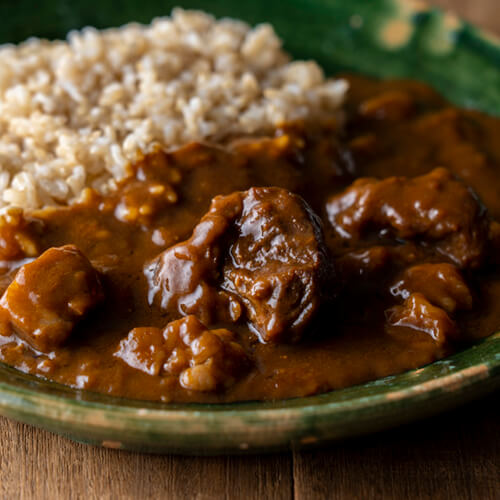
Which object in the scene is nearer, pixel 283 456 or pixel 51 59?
pixel 283 456

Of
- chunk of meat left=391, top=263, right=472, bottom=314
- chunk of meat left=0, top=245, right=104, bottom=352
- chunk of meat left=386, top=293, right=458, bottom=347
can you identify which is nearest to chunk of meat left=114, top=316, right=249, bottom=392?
chunk of meat left=0, top=245, right=104, bottom=352

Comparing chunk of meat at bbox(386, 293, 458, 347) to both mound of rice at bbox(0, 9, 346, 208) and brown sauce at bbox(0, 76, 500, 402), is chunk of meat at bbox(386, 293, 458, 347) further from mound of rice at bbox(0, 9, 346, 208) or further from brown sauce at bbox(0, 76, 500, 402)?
mound of rice at bbox(0, 9, 346, 208)

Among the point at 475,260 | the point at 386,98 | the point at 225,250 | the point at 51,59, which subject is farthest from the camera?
the point at 386,98

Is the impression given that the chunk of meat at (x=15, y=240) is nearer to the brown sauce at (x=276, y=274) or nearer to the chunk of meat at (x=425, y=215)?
the brown sauce at (x=276, y=274)

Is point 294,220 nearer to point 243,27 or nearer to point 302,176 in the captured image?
point 302,176

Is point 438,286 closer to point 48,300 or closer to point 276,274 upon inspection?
point 276,274

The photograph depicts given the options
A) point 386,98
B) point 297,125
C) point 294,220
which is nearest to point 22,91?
point 297,125
